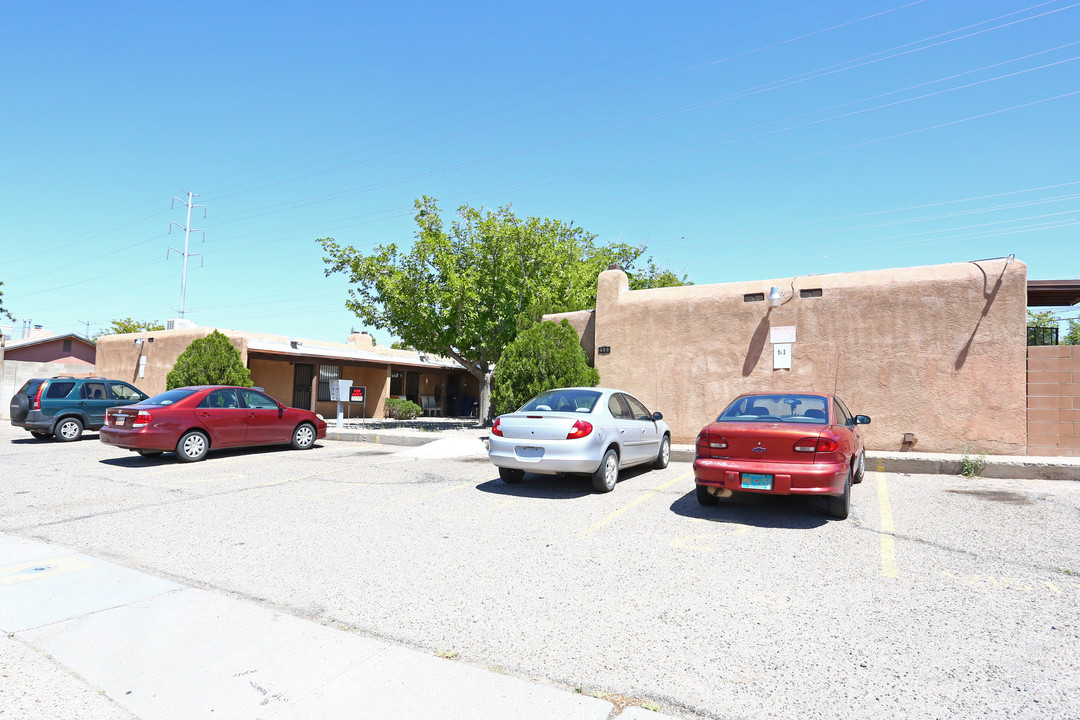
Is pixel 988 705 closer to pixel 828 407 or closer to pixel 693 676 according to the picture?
pixel 693 676

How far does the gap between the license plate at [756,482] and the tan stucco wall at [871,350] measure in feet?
20.8

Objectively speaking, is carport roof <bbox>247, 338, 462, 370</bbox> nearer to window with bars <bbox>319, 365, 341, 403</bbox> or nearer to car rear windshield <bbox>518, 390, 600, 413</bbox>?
window with bars <bbox>319, 365, 341, 403</bbox>

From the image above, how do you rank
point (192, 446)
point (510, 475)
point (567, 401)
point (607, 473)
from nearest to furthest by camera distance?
point (607, 473), point (567, 401), point (510, 475), point (192, 446)

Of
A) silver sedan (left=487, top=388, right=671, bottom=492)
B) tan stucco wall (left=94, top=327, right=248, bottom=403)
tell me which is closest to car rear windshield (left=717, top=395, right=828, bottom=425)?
silver sedan (left=487, top=388, right=671, bottom=492)

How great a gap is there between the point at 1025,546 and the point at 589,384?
31.0 feet

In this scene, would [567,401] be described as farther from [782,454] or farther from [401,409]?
[401,409]

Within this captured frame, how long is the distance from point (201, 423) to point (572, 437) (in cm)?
758

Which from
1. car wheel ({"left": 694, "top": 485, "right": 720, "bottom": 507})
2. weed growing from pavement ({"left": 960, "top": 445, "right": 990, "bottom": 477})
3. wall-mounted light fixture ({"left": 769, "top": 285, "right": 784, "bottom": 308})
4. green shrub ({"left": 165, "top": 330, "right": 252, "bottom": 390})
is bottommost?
car wheel ({"left": 694, "top": 485, "right": 720, "bottom": 507})

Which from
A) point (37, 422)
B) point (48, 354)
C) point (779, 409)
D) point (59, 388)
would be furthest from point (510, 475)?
point (48, 354)

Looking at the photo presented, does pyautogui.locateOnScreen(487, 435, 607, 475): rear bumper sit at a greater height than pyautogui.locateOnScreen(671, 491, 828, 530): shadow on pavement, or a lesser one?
greater

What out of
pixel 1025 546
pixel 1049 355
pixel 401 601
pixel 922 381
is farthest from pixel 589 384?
pixel 401 601

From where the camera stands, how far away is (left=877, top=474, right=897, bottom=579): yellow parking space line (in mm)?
5199

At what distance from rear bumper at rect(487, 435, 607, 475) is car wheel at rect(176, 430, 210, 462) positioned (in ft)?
21.7

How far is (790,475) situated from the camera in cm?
662
